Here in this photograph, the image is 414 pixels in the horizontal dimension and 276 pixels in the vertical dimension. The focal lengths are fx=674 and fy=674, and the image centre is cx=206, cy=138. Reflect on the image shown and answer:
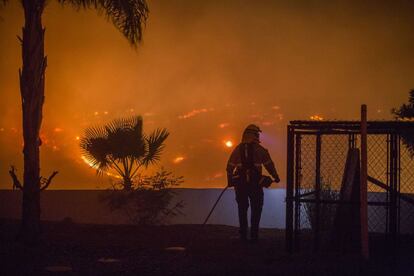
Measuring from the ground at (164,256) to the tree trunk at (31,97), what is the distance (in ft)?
1.90

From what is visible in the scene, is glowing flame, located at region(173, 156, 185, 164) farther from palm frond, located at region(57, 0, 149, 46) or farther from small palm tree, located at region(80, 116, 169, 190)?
palm frond, located at region(57, 0, 149, 46)

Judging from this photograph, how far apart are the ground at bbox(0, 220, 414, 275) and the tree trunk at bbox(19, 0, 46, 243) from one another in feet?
1.90

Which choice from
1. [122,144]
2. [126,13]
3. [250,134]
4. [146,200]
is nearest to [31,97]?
[126,13]

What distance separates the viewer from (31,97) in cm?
1034

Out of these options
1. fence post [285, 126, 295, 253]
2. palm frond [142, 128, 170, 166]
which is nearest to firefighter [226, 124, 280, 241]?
fence post [285, 126, 295, 253]

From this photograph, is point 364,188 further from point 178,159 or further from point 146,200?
point 178,159

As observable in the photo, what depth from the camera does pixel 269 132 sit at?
2005 centimetres

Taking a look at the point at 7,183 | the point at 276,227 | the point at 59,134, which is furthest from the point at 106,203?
the point at 59,134

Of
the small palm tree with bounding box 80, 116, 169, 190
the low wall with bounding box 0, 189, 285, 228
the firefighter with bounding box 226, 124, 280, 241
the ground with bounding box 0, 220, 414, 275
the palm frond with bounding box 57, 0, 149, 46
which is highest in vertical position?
the palm frond with bounding box 57, 0, 149, 46

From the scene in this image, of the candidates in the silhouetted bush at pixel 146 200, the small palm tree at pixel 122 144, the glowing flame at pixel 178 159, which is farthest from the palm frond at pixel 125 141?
the glowing flame at pixel 178 159

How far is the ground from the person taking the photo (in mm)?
8227

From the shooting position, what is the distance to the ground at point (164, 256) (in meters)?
8.23

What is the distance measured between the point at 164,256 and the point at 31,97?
3.21m

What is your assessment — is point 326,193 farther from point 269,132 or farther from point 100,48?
point 100,48
